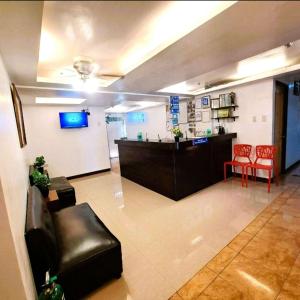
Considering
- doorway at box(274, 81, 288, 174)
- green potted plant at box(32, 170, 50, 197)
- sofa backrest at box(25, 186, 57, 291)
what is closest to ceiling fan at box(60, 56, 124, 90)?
sofa backrest at box(25, 186, 57, 291)

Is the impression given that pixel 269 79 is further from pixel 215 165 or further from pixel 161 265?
pixel 161 265

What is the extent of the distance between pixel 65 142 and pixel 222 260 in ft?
16.3

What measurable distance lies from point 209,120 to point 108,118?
4.97m

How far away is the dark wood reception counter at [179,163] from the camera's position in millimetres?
3283

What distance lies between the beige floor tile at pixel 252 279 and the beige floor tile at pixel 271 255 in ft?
0.23

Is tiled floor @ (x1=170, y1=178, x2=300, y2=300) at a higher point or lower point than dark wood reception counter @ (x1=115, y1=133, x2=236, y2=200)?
lower

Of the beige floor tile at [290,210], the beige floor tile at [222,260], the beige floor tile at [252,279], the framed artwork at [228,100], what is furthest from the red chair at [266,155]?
the beige floor tile at [252,279]

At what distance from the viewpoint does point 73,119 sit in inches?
207

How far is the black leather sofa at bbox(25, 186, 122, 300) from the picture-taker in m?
1.38

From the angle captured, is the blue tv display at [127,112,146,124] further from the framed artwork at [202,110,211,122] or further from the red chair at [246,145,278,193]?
the red chair at [246,145,278,193]

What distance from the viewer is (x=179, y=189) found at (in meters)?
3.35

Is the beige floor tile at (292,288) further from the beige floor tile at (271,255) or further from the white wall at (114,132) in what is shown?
the white wall at (114,132)

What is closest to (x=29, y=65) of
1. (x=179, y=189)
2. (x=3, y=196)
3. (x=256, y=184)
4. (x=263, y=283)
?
(x=3, y=196)

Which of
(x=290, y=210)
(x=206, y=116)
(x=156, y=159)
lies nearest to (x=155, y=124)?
(x=206, y=116)
